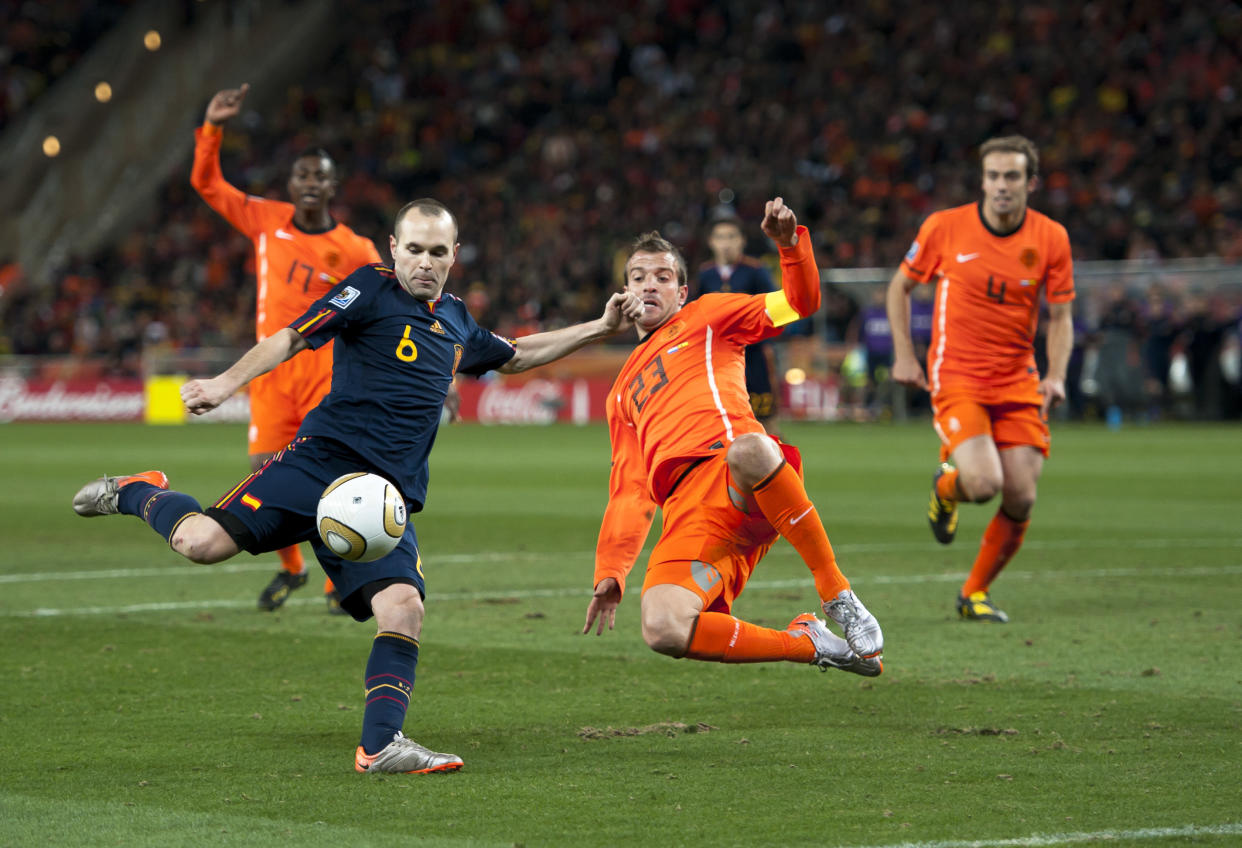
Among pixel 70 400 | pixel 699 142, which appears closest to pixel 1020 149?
pixel 699 142

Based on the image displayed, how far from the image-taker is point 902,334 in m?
8.28

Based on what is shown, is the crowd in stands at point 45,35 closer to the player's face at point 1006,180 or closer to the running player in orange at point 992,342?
the running player in orange at point 992,342

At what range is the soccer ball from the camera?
4.77 m

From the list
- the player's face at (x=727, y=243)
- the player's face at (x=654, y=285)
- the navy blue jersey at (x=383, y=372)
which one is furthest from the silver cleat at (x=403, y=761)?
the player's face at (x=727, y=243)

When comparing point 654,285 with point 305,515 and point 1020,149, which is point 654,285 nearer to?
point 305,515

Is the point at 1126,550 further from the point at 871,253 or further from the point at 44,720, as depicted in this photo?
the point at 871,253

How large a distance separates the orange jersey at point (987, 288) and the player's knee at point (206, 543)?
425cm

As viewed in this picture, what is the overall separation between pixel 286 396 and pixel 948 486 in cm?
349

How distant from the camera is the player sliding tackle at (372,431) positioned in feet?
16.4

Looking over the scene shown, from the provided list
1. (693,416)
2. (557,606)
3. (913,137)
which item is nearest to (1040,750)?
(693,416)

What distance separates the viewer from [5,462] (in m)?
20.0

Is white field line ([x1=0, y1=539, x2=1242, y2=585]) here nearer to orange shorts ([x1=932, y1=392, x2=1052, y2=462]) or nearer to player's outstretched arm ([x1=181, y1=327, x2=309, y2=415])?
orange shorts ([x1=932, y1=392, x2=1052, y2=462])

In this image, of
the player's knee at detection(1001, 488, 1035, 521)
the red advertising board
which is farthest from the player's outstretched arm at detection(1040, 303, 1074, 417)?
the red advertising board

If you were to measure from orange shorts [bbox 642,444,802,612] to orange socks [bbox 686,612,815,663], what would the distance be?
114 mm
